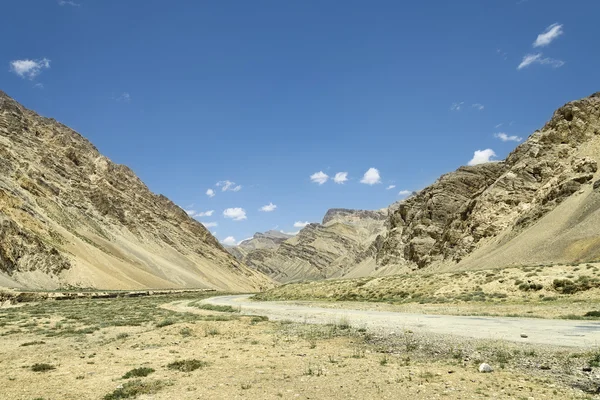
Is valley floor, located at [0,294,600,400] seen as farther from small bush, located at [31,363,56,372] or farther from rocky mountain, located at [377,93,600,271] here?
rocky mountain, located at [377,93,600,271]

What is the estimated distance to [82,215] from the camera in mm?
122000

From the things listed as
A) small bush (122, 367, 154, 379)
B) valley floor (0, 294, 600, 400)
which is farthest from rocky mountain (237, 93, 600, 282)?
small bush (122, 367, 154, 379)

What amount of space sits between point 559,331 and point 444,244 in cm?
8097

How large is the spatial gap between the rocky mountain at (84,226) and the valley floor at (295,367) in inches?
2659

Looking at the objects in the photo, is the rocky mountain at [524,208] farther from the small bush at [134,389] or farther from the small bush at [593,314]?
the small bush at [134,389]

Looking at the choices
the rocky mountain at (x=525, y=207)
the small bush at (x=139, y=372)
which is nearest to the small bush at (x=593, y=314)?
the small bush at (x=139, y=372)

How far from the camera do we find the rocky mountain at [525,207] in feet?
188

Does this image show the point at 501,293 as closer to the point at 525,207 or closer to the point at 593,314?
the point at 593,314

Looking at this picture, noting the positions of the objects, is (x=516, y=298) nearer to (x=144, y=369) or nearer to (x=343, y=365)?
(x=343, y=365)

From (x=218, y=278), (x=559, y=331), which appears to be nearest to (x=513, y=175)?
(x=559, y=331)

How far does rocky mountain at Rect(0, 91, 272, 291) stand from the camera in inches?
3322

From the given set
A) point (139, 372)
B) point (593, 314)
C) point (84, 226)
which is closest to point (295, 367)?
point (139, 372)

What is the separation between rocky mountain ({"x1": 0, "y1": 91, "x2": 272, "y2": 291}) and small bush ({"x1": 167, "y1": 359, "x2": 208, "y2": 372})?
71.9 metres

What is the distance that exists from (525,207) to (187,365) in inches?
3186
